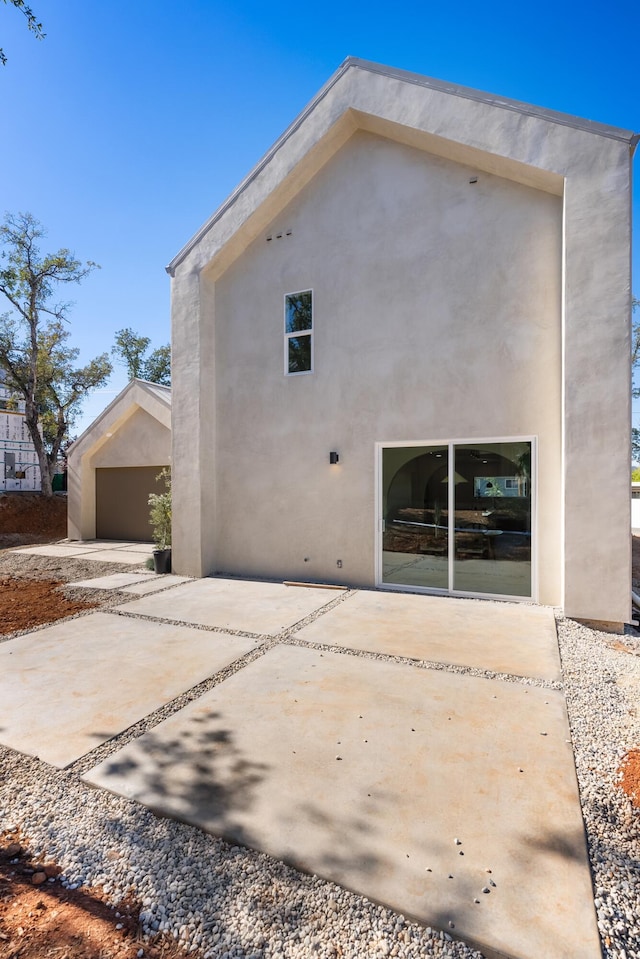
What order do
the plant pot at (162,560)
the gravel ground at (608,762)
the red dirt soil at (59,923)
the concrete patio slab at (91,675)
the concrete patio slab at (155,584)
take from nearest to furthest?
the red dirt soil at (59,923) < the gravel ground at (608,762) < the concrete patio slab at (91,675) < the concrete patio slab at (155,584) < the plant pot at (162,560)

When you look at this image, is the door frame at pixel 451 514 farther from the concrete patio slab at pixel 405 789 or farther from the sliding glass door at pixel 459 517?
the concrete patio slab at pixel 405 789

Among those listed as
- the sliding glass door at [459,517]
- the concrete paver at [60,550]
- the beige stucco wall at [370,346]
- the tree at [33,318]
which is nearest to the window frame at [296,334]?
the beige stucco wall at [370,346]

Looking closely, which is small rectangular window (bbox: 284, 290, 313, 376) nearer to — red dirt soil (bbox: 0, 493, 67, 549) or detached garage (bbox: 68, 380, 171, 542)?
detached garage (bbox: 68, 380, 171, 542)

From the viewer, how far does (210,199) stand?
10.1 metres

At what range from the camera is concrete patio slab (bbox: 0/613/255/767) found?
3398 mm

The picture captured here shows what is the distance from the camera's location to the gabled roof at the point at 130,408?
1304cm

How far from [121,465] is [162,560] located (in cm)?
652

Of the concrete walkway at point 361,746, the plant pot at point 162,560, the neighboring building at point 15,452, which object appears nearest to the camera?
the concrete walkway at point 361,746

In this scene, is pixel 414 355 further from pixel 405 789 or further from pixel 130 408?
pixel 130 408

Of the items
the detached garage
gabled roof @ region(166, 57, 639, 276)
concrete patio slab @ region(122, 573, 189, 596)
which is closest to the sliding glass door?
concrete patio slab @ region(122, 573, 189, 596)

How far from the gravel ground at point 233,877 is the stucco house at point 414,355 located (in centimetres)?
427

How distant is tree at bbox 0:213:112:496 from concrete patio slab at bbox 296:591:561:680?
769 inches

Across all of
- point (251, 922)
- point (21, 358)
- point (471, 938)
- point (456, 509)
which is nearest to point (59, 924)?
point (251, 922)

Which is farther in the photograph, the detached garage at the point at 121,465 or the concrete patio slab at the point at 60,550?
the detached garage at the point at 121,465
